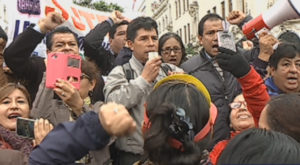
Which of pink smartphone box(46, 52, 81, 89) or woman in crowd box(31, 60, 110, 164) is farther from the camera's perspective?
woman in crowd box(31, 60, 110, 164)

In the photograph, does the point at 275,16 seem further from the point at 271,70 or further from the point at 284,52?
the point at 271,70

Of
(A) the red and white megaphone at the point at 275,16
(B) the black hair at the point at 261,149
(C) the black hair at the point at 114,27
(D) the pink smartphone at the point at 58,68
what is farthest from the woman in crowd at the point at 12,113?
(C) the black hair at the point at 114,27

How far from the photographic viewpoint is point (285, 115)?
1877 mm

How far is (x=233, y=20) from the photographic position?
418 centimetres

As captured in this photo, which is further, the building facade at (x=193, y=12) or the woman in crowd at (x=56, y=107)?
the building facade at (x=193, y=12)

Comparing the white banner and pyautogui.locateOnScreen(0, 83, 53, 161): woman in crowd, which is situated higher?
the white banner

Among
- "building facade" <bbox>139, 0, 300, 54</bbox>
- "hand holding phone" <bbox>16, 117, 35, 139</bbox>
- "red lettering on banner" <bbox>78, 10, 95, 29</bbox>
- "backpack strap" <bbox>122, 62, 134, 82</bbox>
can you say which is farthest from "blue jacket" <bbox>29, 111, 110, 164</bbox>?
"building facade" <bbox>139, 0, 300, 54</bbox>

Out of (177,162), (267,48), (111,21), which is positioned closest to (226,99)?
(267,48)

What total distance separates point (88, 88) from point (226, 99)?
117 cm

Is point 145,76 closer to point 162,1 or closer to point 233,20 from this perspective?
point 233,20

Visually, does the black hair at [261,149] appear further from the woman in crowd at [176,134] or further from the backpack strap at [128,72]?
the backpack strap at [128,72]

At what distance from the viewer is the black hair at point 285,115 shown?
1.84 metres

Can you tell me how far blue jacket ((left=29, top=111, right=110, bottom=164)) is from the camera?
1326 mm

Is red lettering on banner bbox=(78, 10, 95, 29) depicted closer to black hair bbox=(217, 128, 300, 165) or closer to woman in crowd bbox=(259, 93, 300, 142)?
woman in crowd bbox=(259, 93, 300, 142)
